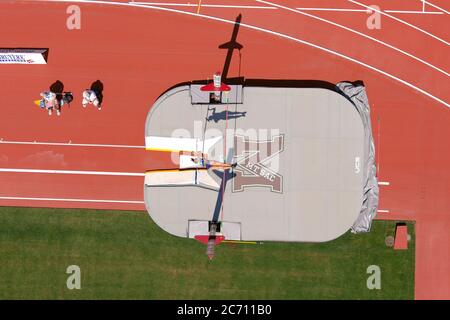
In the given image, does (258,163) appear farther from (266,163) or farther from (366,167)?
(366,167)

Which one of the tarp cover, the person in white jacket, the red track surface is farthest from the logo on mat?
the person in white jacket

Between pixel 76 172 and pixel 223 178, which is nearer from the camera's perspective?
pixel 223 178

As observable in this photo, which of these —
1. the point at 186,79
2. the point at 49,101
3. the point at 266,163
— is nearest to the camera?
the point at 266,163

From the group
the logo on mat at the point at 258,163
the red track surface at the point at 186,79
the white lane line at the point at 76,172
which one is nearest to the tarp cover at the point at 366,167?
the red track surface at the point at 186,79

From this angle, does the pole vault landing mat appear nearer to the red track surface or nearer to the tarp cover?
the tarp cover

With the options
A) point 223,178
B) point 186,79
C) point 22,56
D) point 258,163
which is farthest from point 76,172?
point 258,163

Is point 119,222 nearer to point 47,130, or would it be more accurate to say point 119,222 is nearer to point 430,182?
point 47,130

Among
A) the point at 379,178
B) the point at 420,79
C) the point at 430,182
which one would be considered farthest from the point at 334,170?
the point at 420,79
